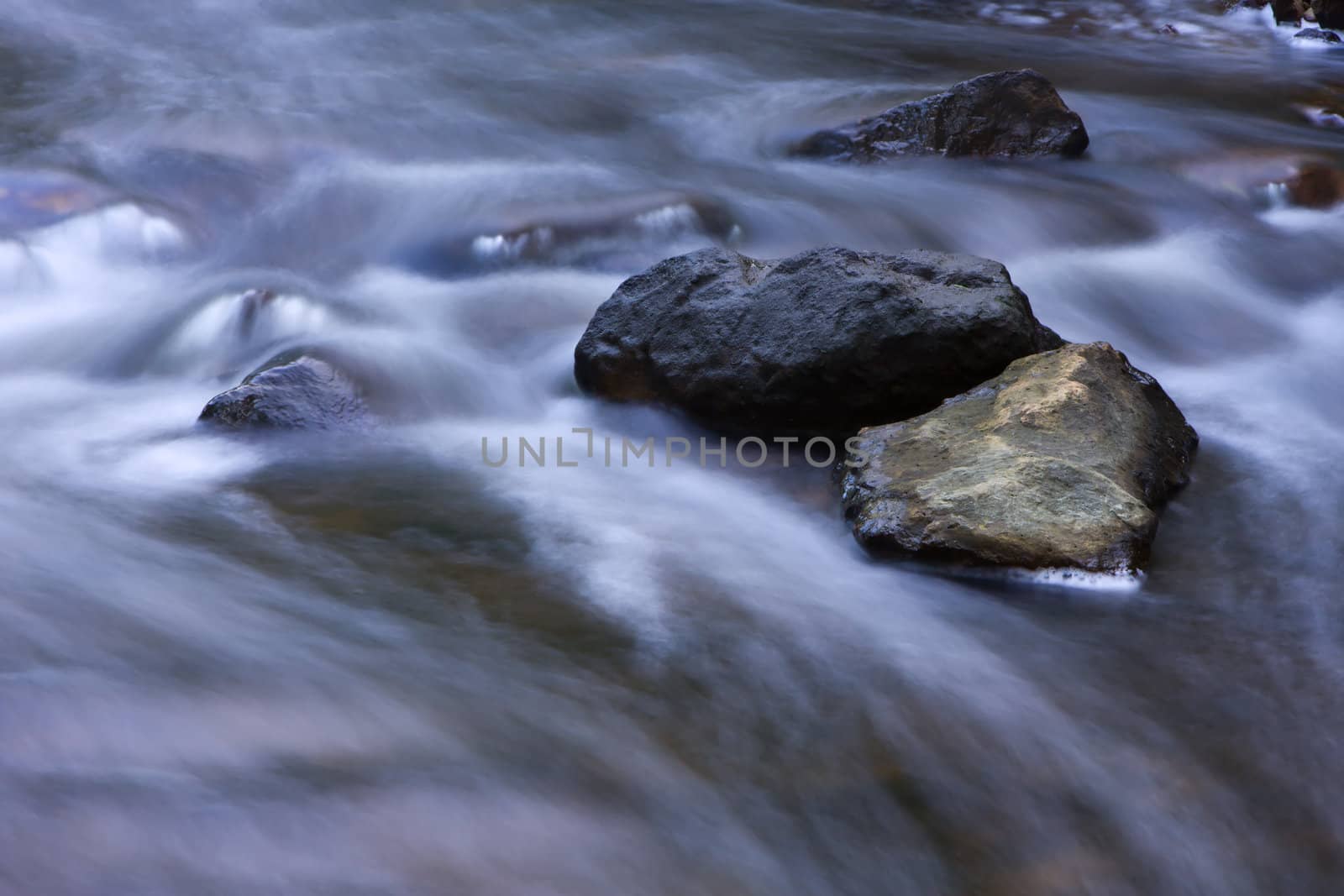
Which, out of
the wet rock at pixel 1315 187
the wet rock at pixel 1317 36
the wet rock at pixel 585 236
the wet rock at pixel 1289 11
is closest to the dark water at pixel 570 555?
the wet rock at pixel 585 236

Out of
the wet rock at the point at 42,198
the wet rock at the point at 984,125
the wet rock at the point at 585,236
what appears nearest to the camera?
the wet rock at the point at 585,236

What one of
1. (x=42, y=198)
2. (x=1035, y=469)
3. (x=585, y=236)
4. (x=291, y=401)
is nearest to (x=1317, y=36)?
(x=585, y=236)

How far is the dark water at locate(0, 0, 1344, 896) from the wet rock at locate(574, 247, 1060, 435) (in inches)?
9.7

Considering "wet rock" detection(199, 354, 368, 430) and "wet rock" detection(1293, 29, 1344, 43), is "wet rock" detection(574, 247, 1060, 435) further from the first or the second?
"wet rock" detection(1293, 29, 1344, 43)

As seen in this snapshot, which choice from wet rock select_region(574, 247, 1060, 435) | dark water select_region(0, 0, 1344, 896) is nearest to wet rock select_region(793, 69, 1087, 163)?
dark water select_region(0, 0, 1344, 896)

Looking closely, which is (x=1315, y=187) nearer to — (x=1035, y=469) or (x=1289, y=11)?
(x=1035, y=469)

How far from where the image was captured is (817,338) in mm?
4359

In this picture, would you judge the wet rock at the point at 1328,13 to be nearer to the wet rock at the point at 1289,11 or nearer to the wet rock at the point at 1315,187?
the wet rock at the point at 1289,11

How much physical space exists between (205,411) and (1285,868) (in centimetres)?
366

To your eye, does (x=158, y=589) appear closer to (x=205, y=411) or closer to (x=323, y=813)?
(x=323, y=813)

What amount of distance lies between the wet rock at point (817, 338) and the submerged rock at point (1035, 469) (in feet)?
0.61

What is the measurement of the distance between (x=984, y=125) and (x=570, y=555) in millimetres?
4685

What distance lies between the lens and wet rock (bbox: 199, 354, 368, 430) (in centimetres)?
445

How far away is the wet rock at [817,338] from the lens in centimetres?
432
